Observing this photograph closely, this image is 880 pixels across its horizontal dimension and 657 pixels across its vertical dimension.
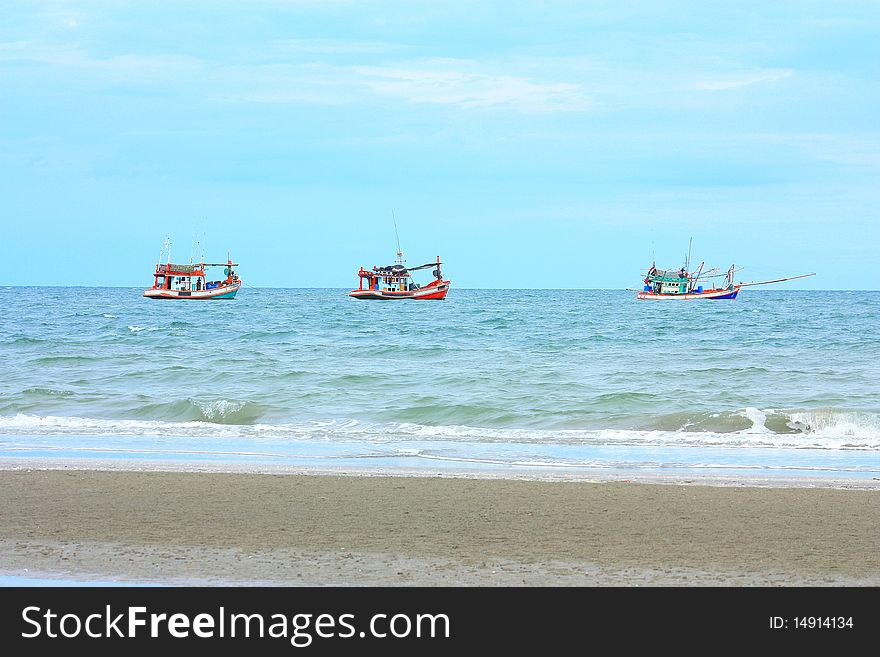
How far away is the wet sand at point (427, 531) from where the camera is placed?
647 cm

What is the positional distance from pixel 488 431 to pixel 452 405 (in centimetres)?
278

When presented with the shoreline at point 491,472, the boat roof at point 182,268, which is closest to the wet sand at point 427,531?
the shoreline at point 491,472

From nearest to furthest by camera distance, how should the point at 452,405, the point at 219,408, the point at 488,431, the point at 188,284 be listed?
the point at 488,431
the point at 219,408
the point at 452,405
the point at 188,284

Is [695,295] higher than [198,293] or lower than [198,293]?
higher

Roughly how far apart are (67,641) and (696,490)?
6538 mm

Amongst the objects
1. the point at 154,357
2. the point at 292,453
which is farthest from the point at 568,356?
the point at 292,453

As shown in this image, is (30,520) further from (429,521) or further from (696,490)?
(696,490)

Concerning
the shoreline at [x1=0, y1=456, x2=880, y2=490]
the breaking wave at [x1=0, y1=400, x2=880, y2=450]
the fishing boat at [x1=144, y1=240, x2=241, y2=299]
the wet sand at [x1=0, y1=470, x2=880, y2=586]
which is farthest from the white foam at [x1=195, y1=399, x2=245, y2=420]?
the fishing boat at [x1=144, y1=240, x2=241, y2=299]

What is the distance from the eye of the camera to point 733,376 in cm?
2380

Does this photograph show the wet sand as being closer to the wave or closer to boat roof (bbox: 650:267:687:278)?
the wave

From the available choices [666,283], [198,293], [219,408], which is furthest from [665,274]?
[219,408]

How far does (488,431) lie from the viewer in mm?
15578

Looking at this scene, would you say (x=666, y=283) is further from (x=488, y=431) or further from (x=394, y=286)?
(x=488, y=431)

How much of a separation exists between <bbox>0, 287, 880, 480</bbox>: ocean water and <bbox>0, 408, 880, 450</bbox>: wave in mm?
Answer: 48
